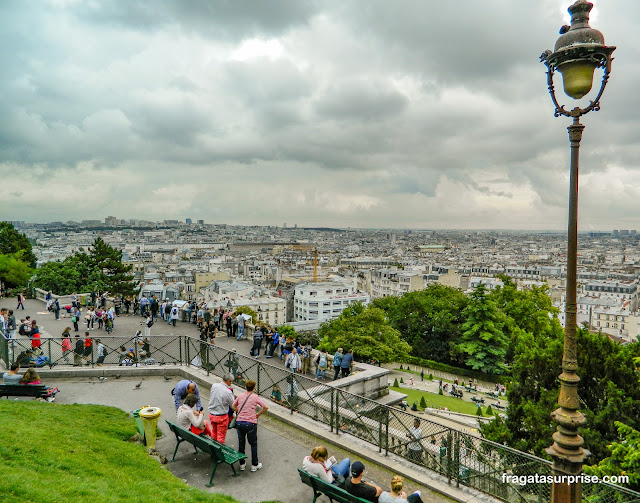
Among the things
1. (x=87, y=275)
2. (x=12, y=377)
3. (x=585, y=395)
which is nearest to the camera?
(x=12, y=377)

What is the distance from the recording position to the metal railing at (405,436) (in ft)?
20.4

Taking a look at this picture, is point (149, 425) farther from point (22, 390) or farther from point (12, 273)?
point (12, 273)

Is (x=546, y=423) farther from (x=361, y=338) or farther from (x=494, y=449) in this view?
(x=361, y=338)

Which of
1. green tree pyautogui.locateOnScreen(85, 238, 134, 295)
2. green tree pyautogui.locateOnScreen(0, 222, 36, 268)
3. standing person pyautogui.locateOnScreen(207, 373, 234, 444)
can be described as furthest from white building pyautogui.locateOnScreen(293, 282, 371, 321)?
standing person pyautogui.locateOnScreen(207, 373, 234, 444)

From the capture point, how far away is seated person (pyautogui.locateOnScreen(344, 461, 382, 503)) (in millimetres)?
5832

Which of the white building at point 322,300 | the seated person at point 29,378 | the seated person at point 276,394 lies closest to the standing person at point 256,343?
the seated person at point 276,394

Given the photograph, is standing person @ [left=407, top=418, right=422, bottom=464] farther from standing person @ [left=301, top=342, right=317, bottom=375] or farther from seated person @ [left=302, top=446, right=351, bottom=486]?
standing person @ [left=301, top=342, right=317, bottom=375]

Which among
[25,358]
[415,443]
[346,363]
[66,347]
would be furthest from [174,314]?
[415,443]

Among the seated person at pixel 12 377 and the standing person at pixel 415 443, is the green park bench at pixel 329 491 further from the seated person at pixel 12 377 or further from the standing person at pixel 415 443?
the seated person at pixel 12 377

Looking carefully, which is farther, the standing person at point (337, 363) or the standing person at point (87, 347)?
the standing person at point (337, 363)

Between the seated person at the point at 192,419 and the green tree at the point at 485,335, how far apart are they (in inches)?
1261

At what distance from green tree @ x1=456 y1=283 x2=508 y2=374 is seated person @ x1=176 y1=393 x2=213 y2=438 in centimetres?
3202

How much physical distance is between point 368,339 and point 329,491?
26.0 meters

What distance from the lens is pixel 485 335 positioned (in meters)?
35.6
